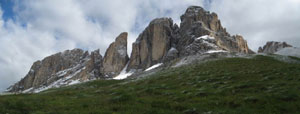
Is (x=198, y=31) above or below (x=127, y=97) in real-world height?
above

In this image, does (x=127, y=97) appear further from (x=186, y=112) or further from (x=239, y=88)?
(x=239, y=88)

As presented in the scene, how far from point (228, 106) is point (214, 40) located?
568 ft

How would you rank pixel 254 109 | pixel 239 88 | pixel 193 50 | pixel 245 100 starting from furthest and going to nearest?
pixel 193 50
pixel 239 88
pixel 245 100
pixel 254 109

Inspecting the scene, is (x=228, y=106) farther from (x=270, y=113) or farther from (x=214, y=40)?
(x=214, y=40)

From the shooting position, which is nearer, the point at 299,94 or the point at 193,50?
the point at 299,94

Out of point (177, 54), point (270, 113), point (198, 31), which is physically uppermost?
point (198, 31)

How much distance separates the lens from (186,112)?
1159cm

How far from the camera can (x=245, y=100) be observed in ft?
44.0

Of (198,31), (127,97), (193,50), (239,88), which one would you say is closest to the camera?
(127,97)

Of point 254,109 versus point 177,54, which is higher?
→ point 177,54

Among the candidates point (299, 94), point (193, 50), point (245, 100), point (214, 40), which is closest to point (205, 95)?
point (245, 100)

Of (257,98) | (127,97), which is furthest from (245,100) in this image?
(127,97)

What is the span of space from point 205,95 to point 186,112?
222 inches

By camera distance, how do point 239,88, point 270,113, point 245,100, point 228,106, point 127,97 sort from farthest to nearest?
point 239,88 < point 127,97 < point 245,100 < point 228,106 < point 270,113
